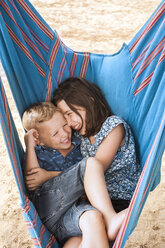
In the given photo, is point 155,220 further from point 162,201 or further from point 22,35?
point 22,35

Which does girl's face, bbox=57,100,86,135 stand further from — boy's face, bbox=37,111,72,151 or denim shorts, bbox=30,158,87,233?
denim shorts, bbox=30,158,87,233

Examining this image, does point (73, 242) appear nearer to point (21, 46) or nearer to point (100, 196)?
point (100, 196)

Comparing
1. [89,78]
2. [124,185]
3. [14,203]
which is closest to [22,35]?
[89,78]

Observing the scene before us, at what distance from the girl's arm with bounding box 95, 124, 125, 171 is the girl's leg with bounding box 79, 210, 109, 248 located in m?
0.26

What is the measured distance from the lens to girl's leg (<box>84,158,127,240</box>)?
116 cm

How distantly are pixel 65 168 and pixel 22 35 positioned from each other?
1.85 feet

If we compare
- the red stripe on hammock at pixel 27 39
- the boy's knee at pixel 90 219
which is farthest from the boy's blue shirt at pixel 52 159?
the red stripe on hammock at pixel 27 39

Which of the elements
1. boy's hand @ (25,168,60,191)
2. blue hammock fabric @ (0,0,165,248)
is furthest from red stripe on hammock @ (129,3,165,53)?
boy's hand @ (25,168,60,191)

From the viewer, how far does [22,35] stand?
147 cm

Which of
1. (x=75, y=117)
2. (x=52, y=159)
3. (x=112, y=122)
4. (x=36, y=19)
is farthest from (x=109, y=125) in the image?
(x=36, y=19)

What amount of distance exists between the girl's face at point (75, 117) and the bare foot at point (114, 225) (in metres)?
0.44

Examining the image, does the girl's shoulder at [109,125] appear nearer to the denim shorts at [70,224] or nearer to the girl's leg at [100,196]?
the girl's leg at [100,196]

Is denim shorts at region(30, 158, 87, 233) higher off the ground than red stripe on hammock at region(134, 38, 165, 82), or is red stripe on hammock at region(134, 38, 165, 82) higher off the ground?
red stripe on hammock at region(134, 38, 165, 82)

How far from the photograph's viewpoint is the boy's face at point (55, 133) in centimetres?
144
